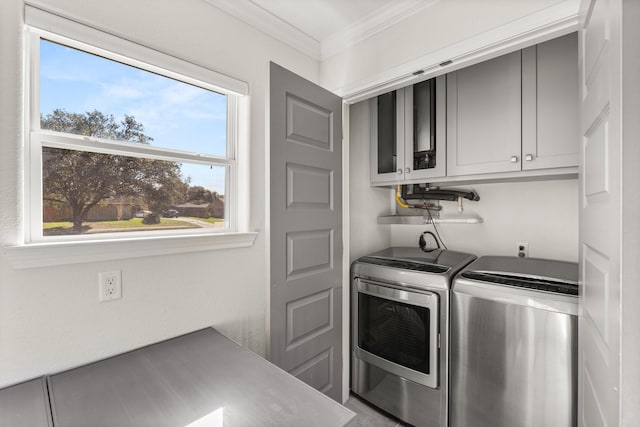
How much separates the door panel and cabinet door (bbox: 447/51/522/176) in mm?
633

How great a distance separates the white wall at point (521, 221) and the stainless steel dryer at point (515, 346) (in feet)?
0.92

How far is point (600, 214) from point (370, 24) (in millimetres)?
1591

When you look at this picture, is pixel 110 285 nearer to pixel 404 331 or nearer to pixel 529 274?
pixel 404 331

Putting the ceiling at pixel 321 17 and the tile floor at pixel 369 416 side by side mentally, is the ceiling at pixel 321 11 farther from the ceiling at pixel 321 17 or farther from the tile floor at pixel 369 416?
the tile floor at pixel 369 416

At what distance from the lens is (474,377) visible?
5.21 ft

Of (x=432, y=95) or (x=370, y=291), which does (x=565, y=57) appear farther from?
(x=370, y=291)

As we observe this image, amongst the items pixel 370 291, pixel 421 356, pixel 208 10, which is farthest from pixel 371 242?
pixel 208 10

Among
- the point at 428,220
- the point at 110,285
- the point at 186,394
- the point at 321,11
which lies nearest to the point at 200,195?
the point at 110,285

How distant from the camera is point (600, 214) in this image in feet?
2.68

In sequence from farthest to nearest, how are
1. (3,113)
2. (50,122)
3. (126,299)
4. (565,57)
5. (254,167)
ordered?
(254,167), (565,57), (126,299), (50,122), (3,113)

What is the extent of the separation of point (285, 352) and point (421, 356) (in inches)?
33.1

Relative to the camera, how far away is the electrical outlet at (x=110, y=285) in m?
1.20

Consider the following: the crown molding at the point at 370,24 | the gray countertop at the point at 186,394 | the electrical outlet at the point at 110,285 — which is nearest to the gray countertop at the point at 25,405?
the gray countertop at the point at 186,394

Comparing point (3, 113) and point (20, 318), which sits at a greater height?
point (3, 113)
